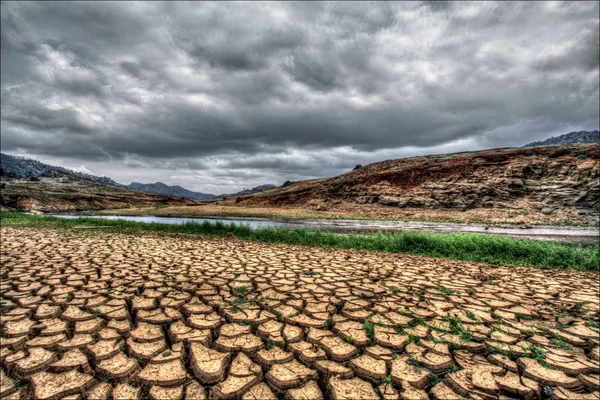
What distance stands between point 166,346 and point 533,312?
13.4ft

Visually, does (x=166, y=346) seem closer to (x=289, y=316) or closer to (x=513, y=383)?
(x=289, y=316)

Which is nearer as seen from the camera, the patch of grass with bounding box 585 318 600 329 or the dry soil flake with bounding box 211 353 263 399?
the dry soil flake with bounding box 211 353 263 399

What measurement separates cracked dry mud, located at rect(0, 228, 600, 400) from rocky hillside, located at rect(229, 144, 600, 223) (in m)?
26.6

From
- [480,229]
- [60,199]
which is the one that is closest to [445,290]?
[480,229]

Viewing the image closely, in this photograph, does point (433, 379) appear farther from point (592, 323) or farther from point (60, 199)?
point (60, 199)

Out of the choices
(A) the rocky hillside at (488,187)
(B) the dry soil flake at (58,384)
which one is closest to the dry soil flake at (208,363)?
(B) the dry soil flake at (58,384)

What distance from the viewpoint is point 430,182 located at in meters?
34.9

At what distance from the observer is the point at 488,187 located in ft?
101

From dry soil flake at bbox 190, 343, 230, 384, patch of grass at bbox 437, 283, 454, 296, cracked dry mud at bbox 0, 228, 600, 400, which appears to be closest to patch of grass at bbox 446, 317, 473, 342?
cracked dry mud at bbox 0, 228, 600, 400

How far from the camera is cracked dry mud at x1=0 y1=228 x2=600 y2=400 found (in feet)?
6.48

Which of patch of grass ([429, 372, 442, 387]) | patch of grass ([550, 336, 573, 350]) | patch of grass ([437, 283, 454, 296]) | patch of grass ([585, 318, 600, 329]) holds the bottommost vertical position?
patch of grass ([585, 318, 600, 329])

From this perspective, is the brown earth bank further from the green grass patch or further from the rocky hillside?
the green grass patch

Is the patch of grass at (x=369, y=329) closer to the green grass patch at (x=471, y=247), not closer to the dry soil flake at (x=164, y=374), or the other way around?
the dry soil flake at (x=164, y=374)

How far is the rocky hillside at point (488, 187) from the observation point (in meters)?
26.8
